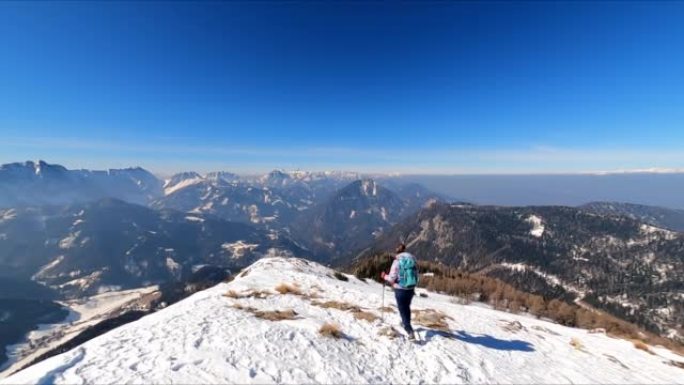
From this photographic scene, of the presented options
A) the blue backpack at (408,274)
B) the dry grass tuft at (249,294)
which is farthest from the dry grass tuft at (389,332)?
the dry grass tuft at (249,294)

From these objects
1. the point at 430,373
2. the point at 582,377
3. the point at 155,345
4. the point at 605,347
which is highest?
the point at 155,345

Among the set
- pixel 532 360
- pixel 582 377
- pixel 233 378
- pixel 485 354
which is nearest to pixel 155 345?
pixel 233 378

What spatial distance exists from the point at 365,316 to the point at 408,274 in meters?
4.98

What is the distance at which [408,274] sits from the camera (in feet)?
47.6

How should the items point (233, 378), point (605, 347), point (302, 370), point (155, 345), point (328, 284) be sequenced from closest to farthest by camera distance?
point (233, 378) → point (302, 370) → point (155, 345) → point (605, 347) → point (328, 284)

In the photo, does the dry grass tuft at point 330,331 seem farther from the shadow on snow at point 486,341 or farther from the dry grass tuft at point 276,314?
the shadow on snow at point 486,341

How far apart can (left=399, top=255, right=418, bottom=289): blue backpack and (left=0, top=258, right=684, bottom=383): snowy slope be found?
8.51ft

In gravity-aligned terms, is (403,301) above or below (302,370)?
above

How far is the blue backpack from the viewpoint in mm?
14453

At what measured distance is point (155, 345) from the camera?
39.4 ft

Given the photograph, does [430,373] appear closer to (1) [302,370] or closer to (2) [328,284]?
(1) [302,370]

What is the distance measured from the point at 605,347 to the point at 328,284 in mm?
20081

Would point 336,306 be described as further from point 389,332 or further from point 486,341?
point 486,341

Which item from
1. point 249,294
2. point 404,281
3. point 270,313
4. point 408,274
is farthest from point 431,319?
point 249,294
